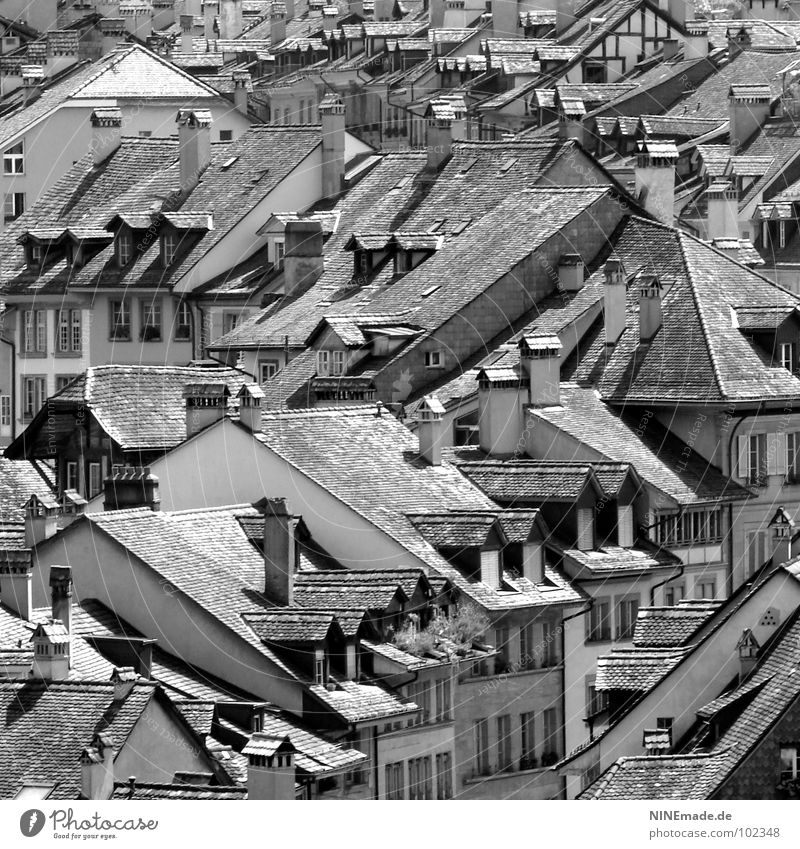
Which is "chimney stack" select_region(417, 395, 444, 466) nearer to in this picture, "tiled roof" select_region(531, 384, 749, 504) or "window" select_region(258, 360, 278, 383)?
"tiled roof" select_region(531, 384, 749, 504)

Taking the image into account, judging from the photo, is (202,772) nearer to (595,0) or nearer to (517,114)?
(517,114)

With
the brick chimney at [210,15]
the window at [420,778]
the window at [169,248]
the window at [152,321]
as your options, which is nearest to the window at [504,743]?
the window at [420,778]

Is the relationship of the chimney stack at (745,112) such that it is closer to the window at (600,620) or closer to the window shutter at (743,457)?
the window shutter at (743,457)

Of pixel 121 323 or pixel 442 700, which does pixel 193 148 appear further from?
pixel 442 700

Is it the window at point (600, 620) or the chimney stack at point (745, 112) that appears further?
the chimney stack at point (745, 112)

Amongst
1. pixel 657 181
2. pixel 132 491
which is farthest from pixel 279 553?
pixel 657 181
